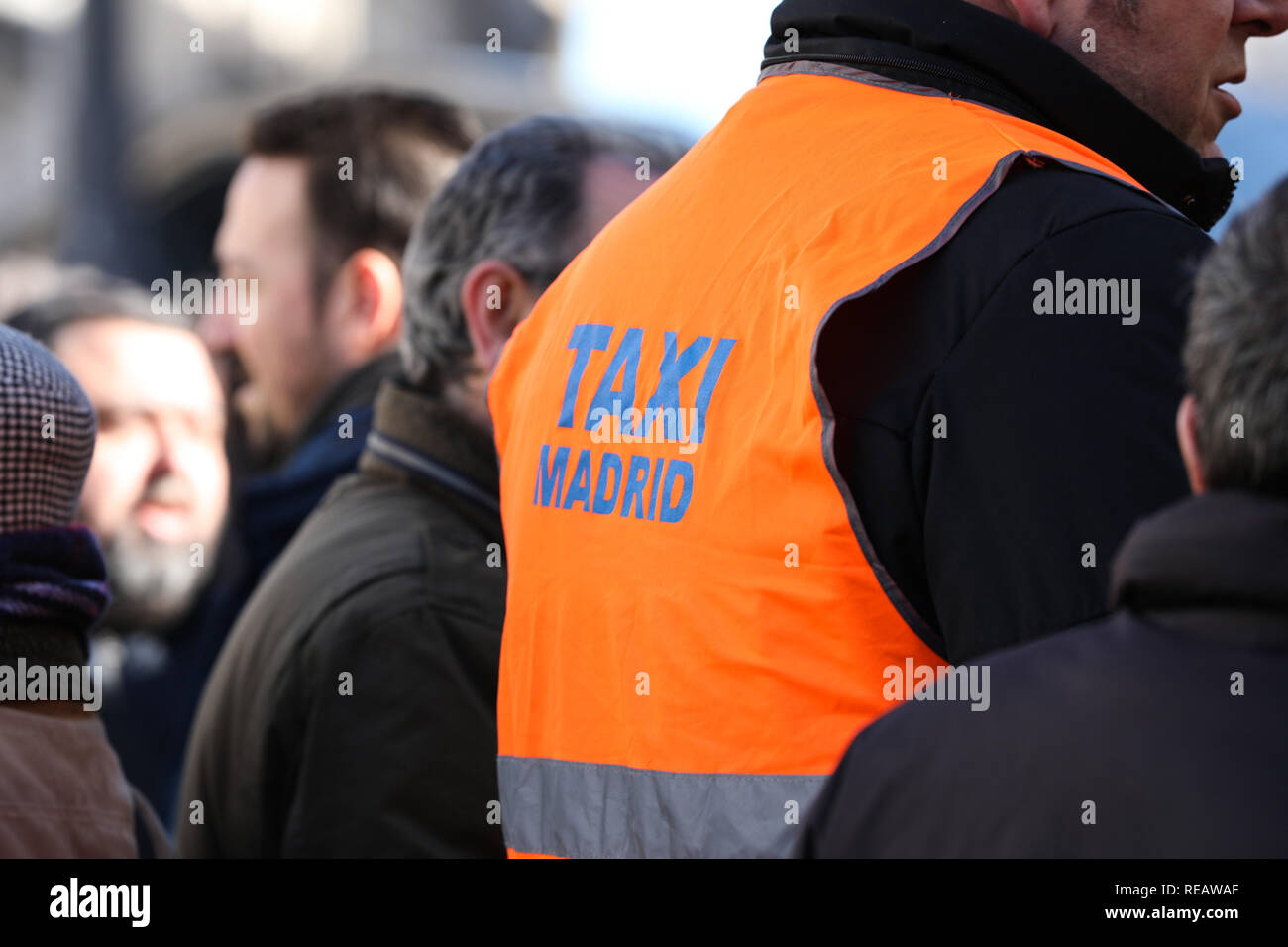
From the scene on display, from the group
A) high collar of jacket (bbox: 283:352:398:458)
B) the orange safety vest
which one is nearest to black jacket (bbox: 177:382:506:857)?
the orange safety vest

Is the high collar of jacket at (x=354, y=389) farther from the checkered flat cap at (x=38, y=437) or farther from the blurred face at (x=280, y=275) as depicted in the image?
the checkered flat cap at (x=38, y=437)

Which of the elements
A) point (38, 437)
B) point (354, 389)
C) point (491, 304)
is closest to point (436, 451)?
point (491, 304)

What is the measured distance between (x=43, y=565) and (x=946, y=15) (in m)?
1.34

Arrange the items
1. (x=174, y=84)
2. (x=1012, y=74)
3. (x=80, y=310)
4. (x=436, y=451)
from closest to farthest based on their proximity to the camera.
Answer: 1. (x=1012, y=74)
2. (x=436, y=451)
3. (x=80, y=310)
4. (x=174, y=84)

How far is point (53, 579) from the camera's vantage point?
2.23m

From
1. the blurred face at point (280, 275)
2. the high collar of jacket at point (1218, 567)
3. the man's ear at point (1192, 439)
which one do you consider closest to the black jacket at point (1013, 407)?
the man's ear at point (1192, 439)

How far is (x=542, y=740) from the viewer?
1.90 metres

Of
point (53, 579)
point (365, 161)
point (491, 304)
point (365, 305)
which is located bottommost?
point (53, 579)

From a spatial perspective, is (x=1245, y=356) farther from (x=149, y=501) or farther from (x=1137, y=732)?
(x=149, y=501)

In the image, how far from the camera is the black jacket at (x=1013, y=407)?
143 cm

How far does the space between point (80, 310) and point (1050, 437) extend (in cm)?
348

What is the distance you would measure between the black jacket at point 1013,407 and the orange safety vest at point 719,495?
0.10ft

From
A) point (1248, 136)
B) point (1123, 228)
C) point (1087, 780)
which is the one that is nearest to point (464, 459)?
point (1123, 228)
